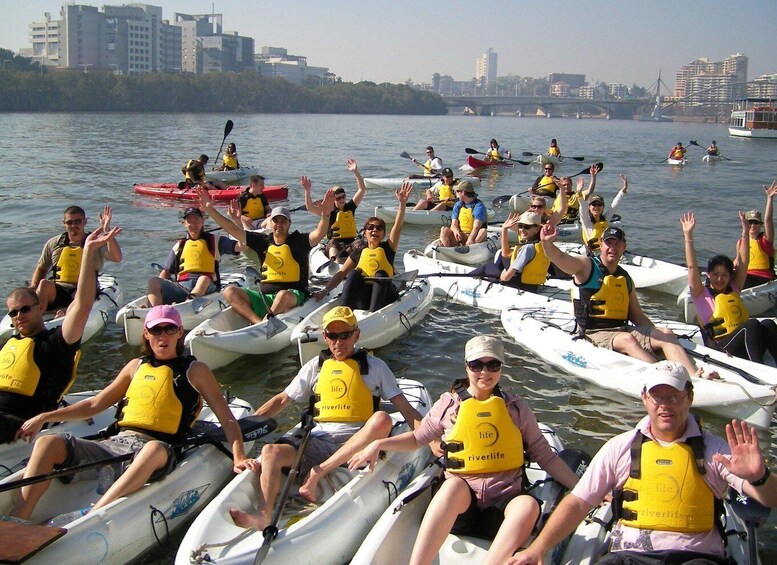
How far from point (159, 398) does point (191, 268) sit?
4.69 m

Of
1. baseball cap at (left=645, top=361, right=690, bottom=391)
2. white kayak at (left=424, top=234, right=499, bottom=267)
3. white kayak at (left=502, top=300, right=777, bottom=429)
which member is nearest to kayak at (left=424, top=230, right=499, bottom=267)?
white kayak at (left=424, top=234, right=499, bottom=267)

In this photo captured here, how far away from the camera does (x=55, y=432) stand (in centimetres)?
563

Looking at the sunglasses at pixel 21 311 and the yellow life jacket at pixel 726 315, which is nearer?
the sunglasses at pixel 21 311

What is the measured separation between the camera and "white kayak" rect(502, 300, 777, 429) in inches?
265

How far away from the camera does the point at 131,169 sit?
1219 inches

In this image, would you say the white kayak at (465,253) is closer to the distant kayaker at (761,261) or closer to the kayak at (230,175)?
the distant kayaker at (761,261)

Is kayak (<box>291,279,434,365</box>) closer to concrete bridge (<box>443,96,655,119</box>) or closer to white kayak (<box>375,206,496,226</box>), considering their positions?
white kayak (<box>375,206,496,226</box>)

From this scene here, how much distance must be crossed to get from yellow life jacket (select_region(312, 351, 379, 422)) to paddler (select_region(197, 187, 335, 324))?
3.57 metres

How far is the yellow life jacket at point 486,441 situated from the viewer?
4.43 meters

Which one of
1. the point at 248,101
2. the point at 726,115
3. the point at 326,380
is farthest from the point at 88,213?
the point at 726,115

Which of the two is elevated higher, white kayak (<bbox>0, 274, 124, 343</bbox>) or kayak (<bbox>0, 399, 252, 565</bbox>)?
white kayak (<bbox>0, 274, 124, 343</bbox>)

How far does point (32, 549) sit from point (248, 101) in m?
110

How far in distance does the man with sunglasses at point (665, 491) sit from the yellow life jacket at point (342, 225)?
30.3ft

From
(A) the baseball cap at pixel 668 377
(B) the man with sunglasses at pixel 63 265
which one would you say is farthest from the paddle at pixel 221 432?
(B) the man with sunglasses at pixel 63 265
